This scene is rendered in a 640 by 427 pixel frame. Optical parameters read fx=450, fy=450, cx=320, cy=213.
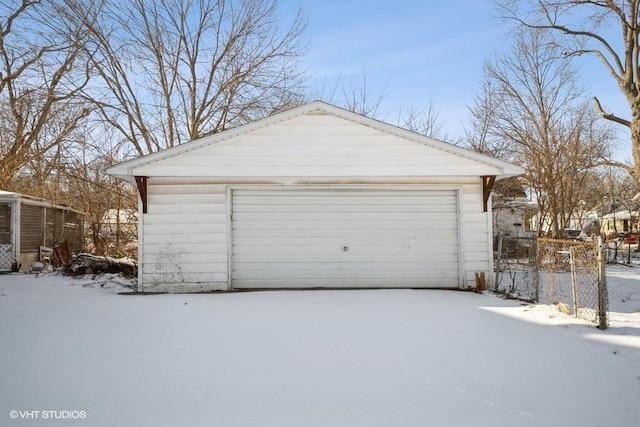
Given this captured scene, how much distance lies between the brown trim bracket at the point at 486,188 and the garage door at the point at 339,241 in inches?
21.4

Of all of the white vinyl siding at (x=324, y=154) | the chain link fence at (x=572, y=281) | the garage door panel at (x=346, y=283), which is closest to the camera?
the chain link fence at (x=572, y=281)

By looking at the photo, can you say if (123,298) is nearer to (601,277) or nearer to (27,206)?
(601,277)

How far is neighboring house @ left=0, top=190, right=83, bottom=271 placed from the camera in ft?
44.4

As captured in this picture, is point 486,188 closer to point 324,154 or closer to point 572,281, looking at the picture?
point 572,281

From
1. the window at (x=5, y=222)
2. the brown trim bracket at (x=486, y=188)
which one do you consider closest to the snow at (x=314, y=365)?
the brown trim bracket at (x=486, y=188)

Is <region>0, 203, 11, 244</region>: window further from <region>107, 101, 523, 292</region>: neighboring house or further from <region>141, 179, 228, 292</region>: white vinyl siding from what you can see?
<region>141, 179, 228, 292</region>: white vinyl siding

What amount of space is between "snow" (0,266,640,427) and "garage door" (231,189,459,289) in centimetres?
171

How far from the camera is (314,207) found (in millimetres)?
9305

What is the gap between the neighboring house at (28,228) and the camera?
13.5m

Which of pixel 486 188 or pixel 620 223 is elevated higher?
pixel 620 223

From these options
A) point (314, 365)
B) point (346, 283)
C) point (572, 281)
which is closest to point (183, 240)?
point (346, 283)
